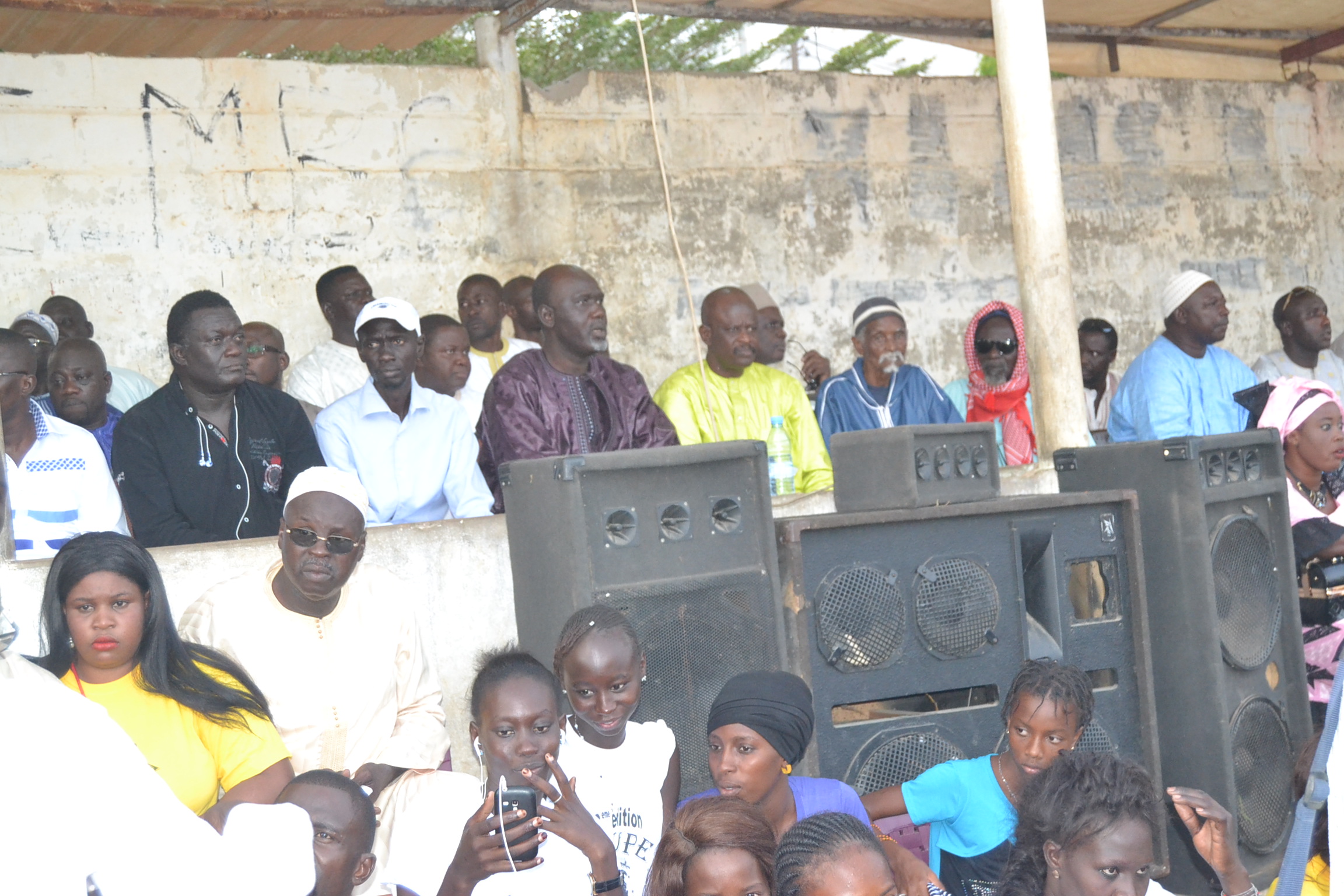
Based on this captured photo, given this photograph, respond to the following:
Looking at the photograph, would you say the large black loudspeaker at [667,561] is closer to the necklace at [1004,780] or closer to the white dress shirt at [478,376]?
the necklace at [1004,780]

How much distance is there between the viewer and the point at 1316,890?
2586 mm

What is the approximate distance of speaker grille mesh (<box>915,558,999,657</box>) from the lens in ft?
12.1

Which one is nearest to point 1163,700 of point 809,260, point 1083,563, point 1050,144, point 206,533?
point 1083,563

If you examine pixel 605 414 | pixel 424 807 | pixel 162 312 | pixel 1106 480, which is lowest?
pixel 424 807

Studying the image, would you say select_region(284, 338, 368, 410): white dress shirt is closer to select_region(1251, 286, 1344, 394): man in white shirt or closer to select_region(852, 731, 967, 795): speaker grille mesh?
select_region(852, 731, 967, 795): speaker grille mesh

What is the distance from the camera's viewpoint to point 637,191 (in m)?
7.93

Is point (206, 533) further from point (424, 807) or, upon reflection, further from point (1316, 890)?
point (1316, 890)

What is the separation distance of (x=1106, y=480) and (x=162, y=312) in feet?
15.5

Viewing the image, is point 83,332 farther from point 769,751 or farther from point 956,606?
point 769,751

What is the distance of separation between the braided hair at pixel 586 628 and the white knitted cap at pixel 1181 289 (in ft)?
10.8

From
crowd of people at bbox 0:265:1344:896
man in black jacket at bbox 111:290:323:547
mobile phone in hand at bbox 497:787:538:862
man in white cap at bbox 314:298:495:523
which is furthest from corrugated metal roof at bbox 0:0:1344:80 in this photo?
mobile phone in hand at bbox 497:787:538:862

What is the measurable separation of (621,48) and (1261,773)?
51.1ft

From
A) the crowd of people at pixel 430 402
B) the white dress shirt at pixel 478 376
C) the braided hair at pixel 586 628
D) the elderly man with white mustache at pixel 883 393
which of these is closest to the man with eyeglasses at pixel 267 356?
Result: the crowd of people at pixel 430 402

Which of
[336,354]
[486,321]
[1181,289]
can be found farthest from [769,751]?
[486,321]
